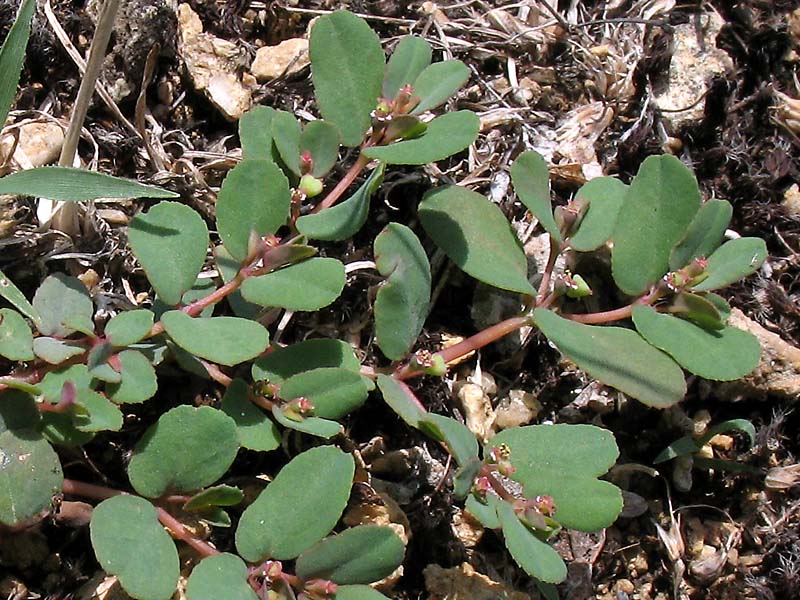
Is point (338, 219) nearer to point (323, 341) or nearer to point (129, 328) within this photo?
point (323, 341)

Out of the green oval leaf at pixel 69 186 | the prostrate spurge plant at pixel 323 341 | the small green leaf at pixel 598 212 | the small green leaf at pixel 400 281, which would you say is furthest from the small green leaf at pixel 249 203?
the small green leaf at pixel 598 212

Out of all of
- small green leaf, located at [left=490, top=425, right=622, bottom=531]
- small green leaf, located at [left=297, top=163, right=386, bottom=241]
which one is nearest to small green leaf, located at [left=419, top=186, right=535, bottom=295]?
small green leaf, located at [left=297, top=163, right=386, bottom=241]

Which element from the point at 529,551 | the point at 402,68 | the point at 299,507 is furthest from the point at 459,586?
the point at 402,68

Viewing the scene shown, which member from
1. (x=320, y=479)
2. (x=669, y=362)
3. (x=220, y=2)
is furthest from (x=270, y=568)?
(x=220, y=2)

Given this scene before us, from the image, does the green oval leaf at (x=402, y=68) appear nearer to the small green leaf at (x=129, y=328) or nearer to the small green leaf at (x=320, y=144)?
the small green leaf at (x=320, y=144)

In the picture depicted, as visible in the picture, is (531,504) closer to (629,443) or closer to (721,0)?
(629,443)

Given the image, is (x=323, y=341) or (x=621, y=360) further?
(x=621, y=360)
